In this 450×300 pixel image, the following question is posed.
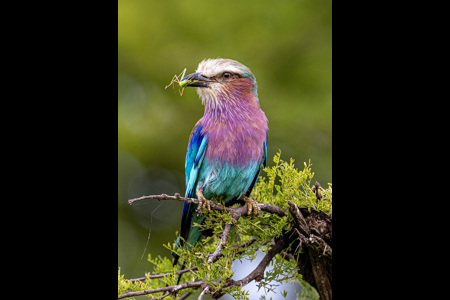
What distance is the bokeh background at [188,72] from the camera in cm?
383

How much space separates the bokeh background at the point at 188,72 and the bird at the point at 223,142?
810 millimetres

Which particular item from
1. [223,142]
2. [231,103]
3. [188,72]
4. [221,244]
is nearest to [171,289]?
[221,244]

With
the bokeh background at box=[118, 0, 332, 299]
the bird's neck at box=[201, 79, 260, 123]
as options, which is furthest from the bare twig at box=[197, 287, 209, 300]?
the bokeh background at box=[118, 0, 332, 299]

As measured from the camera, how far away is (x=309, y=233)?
8.01ft

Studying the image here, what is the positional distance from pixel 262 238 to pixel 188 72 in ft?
5.58

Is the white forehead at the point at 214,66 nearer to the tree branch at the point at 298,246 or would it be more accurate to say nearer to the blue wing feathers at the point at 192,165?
the blue wing feathers at the point at 192,165

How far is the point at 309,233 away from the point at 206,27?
233 cm

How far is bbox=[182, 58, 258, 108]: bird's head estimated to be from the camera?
289cm

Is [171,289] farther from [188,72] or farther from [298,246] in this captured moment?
[188,72]

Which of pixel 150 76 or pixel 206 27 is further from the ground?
pixel 206 27
